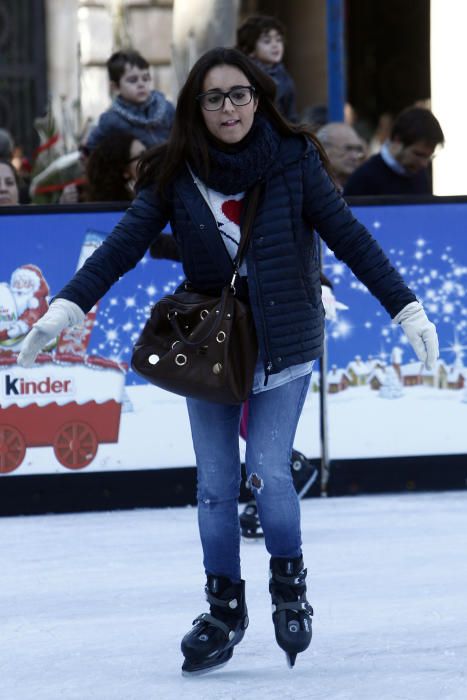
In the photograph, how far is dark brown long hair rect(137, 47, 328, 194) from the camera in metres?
3.95

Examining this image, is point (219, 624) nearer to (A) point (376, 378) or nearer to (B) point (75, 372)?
(B) point (75, 372)

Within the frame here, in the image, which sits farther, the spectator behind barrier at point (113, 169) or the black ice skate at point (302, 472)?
the spectator behind barrier at point (113, 169)

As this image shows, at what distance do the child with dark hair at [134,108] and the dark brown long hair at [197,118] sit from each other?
3429 millimetres

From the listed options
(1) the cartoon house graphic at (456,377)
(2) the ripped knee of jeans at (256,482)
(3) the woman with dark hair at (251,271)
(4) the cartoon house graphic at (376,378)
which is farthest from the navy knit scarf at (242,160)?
(1) the cartoon house graphic at (456,377)

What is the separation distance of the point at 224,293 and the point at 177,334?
0.15 metres

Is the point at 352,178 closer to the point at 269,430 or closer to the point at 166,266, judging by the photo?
the point at 166,266

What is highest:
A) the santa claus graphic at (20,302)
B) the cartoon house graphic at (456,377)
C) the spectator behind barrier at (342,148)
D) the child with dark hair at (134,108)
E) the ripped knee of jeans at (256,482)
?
the child with dark hair at (134,108)

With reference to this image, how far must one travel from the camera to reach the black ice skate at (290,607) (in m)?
3.98

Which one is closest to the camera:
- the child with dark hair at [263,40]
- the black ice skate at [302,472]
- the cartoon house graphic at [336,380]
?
the black ice skate at [302,472]

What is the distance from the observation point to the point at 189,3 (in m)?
11.8

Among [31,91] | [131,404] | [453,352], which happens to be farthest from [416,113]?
[31,91]

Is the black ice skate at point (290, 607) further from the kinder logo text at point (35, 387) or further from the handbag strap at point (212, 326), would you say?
the kinder logo text at point (35, 387)

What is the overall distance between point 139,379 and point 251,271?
8.39ft

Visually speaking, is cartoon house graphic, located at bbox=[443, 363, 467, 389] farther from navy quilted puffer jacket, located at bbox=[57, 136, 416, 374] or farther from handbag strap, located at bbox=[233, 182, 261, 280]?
handbag strap, located at bbox=[233, 182, 261, 280]
